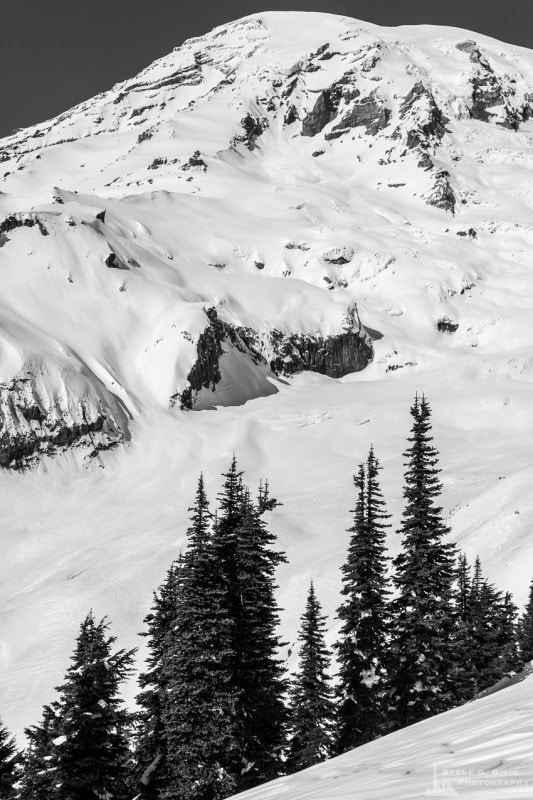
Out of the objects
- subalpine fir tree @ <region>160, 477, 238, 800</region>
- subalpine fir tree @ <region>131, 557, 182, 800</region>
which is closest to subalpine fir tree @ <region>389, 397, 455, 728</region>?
subalpine fir tree @ <region>160, 477, 238, 800</region>

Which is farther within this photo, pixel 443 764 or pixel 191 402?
pixel 191 402

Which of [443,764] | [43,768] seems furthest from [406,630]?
[443,764]

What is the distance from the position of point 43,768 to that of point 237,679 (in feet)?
17.7

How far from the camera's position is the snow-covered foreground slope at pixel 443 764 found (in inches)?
227

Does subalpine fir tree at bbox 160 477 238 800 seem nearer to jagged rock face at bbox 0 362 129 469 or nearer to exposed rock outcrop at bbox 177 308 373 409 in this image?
jagged rock face at bbox 0 362 129 469

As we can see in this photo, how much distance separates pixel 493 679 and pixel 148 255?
512ft

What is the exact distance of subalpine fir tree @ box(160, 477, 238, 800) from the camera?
773 inches

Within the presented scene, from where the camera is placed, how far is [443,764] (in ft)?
21.3

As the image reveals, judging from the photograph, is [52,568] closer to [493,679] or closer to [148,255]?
[493,679]

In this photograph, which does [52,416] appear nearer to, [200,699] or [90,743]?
[200,699]

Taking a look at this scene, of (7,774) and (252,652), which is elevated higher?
(252,652)

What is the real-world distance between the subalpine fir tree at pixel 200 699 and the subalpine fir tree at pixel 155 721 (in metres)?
1.31

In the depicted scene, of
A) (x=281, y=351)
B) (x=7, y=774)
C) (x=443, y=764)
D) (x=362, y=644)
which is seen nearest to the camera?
(x=443, y=764)

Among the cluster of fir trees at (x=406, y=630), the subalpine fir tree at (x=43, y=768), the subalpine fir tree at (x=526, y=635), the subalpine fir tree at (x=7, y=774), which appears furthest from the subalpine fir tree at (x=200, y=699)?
the subalpine fir tree at (x=526, y=635)
